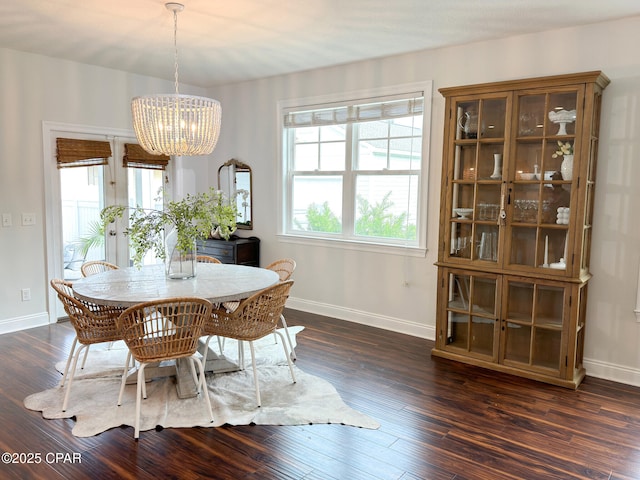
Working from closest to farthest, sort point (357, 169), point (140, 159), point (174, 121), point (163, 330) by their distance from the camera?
point (163, 330) → point (174, 121) → point (357, 169) → point (140, 159)

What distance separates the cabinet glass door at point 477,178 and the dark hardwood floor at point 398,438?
3.32 ft

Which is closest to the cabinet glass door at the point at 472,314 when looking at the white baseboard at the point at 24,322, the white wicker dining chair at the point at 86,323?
the white wicker dining chair at the point at 86,323

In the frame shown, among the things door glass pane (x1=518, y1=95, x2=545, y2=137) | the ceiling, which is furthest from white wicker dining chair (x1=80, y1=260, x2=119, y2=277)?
door glass pane (x1=518, y1=95, x2=545, y2=137)

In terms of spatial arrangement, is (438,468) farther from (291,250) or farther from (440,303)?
(291,250)

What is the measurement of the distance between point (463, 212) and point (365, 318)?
1.65 meters

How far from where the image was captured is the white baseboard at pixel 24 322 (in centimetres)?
460

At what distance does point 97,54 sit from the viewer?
4.64 m

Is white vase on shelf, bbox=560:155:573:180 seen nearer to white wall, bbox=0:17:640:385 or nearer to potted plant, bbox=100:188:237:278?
white wall, bbox=0:17:640:385

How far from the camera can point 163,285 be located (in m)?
3.23

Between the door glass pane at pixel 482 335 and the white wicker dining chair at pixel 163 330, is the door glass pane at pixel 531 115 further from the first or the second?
the white wicker dining chair at pixel 163 330

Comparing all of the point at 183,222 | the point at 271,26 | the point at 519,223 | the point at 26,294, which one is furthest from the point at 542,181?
the point at 26,294

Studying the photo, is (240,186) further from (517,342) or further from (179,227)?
(517,342)

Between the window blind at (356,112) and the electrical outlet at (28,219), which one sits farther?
the electrical outlet at (28,219)

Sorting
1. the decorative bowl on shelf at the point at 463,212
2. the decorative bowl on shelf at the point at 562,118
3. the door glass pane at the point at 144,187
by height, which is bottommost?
the decorative bowl on shelf at the point at 463,212
